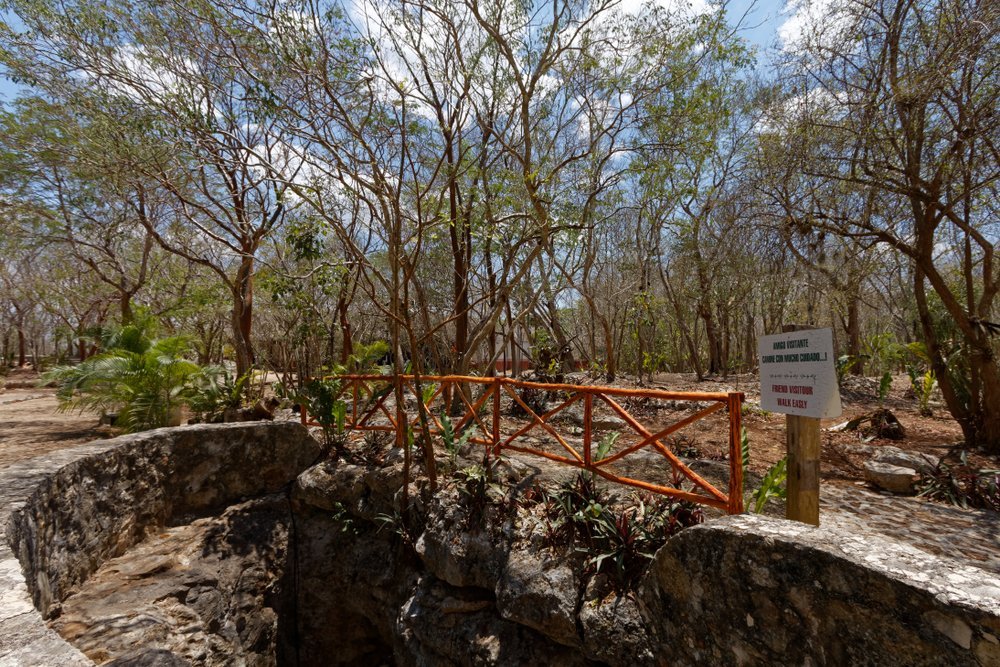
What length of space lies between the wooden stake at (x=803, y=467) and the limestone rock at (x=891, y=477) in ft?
9.95

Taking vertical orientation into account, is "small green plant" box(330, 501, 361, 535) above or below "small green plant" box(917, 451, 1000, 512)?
below

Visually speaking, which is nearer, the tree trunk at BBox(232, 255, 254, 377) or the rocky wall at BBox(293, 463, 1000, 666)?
the rocky wall at BBox(293, 463, 1000, 666)

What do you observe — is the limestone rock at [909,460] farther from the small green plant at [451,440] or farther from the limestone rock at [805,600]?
the small green plant at [451,440]

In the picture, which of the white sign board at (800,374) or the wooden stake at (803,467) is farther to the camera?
the wooden stake at (803,467)

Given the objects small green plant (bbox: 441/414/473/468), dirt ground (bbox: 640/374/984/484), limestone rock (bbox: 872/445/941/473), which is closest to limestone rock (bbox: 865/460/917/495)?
limestone rock (bbox: 872/445/941/473)

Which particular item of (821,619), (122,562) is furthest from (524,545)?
(122,562)

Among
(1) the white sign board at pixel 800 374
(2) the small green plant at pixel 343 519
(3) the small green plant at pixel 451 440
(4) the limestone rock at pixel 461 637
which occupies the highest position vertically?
(1) the white sign board at pixel 800 374

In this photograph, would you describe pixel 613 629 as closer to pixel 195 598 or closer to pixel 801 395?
pixel 801 395

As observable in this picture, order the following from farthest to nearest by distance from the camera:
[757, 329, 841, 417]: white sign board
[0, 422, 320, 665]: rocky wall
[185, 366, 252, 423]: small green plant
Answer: [185, 366, 252, 423]: small green plant, [757, 329, 841, 417]: white sign board, [0, 422, 320, 665]: rocky wall

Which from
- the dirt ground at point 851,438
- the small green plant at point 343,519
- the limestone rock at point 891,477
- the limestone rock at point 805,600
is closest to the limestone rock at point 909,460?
the limestone rock at point 891,477

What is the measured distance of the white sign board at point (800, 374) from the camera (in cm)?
300

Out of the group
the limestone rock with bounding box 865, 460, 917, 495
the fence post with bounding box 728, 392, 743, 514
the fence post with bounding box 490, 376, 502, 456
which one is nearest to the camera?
the fence post with bounding box 728, 392, 743, 514

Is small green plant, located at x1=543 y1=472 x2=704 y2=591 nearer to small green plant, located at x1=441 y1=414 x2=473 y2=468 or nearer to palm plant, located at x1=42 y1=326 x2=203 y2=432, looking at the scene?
small green plant, located at x1=441 y1=414 x2=473 y2=468

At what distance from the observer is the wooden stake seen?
327 centimetres
